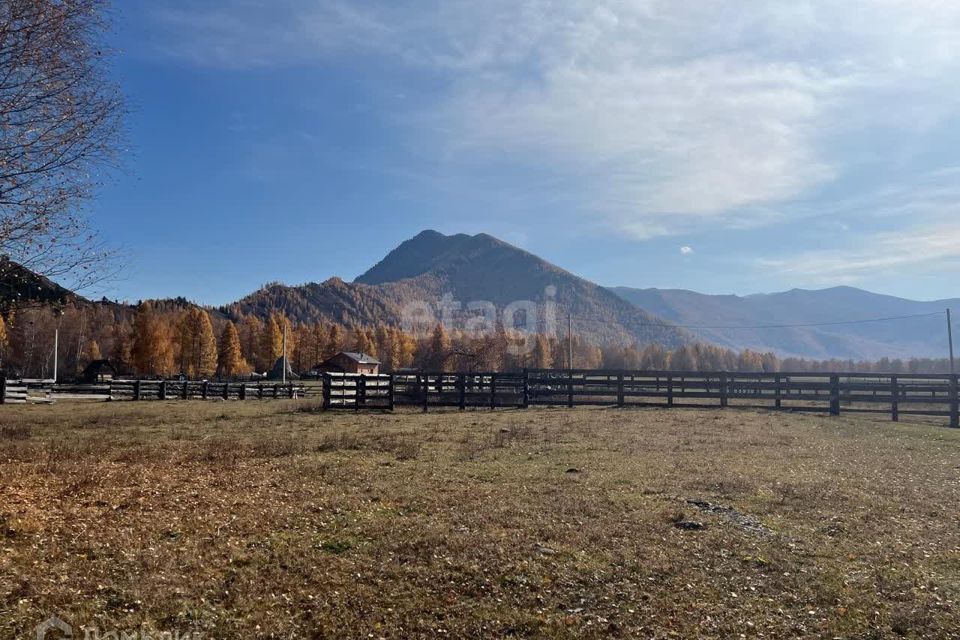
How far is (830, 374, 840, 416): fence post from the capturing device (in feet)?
81.9

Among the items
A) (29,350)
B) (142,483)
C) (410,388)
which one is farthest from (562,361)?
(142,483)

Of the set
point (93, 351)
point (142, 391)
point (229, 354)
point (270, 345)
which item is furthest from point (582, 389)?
point (93, 351)

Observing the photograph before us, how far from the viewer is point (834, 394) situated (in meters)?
25.2

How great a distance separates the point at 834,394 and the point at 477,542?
2291 cm

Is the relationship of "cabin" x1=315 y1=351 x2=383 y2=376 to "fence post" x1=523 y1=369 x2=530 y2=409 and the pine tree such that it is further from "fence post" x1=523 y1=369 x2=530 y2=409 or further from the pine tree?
"fence post" x1=523 y1=369 x2=530 y2=409

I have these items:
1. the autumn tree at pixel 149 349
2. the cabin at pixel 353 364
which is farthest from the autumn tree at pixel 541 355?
the autumn tree at pixel 149 349

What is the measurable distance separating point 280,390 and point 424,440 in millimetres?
31024

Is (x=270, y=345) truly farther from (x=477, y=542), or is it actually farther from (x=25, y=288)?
(x=477, y=542)

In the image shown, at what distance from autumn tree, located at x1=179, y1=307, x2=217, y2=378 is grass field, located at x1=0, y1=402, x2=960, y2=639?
87.7 metres

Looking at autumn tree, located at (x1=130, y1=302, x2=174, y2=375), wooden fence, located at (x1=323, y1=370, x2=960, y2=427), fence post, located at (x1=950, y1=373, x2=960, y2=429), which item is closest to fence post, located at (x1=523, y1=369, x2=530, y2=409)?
wooden fence, located at (x1=323, y1=370, x2=960, y2=427)

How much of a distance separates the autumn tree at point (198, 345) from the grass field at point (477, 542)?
87.7 m

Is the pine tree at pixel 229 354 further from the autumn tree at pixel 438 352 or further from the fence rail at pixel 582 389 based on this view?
the fence rail at pixel 582 389

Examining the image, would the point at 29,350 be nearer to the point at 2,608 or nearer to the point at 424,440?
the point at 424,440

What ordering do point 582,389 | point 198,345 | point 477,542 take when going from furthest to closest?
1. point 198,345
2. point 582,389
3. point 477,542
